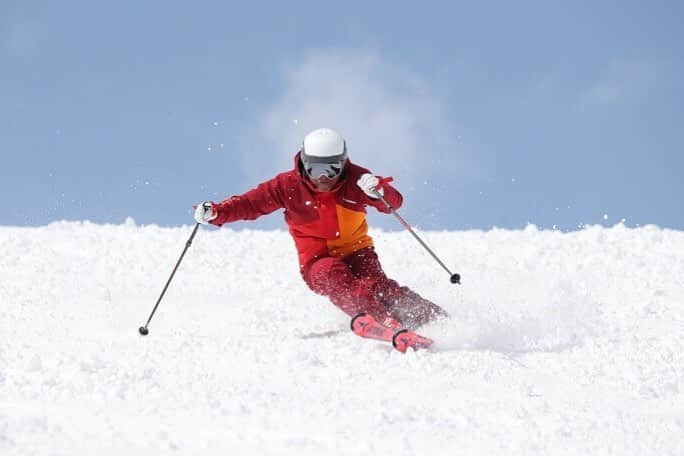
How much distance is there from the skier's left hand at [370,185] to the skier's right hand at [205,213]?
4.09 feet

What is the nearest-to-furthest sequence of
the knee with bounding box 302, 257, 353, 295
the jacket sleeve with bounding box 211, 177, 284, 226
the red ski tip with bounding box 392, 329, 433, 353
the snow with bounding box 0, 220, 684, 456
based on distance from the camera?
the snow with bounding box 0, 220, 684, 456 → the red ski tip with bounding box 392, 329, 433, 353 → the knee with bounding box 302, 257, 353, 295 → the jacket sleeve with bounding box 211, 177, 284, 226

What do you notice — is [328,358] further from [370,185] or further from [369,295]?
[370,185]

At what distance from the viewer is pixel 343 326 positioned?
21.5ft

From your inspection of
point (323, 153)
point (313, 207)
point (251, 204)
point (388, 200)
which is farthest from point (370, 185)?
point (251, 204)

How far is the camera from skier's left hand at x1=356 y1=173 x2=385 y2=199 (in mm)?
6254

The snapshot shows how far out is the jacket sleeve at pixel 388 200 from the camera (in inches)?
256

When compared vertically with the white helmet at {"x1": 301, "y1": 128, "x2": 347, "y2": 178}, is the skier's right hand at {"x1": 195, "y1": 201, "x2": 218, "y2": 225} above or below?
below

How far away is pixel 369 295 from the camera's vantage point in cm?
612

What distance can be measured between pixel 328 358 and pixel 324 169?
165 centimetres

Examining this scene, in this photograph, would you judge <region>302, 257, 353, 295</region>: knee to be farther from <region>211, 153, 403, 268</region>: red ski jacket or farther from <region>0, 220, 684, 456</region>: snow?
<region>0, 220, 684, 456</region>: snow

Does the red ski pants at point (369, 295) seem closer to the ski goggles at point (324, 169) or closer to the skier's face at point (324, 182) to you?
the skier's face at point (324, 182)

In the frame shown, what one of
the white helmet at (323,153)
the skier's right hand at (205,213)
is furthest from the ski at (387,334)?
the skier's right hand at (205,213)

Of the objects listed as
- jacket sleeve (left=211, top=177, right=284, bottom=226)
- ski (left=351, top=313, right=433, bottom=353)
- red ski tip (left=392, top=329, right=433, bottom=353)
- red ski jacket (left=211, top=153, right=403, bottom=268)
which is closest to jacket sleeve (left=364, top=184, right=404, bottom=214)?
red ski jacket (left=211, top=153, right=403, bottom=268)

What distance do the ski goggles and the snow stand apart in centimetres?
127
